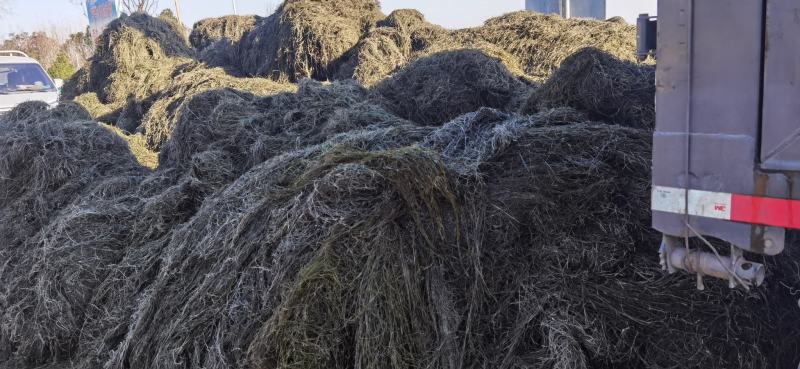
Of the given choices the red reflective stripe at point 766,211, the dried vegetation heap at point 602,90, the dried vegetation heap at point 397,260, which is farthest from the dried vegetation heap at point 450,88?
the red reflective stripe at point 766,211

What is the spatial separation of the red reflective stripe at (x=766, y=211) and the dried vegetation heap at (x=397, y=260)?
3.00 ft

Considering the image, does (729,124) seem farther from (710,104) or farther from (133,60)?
(133,60)

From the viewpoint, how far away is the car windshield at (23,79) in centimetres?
1123

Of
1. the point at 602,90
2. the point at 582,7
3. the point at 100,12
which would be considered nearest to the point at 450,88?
the point at 602,90

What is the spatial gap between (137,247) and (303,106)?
222 cm

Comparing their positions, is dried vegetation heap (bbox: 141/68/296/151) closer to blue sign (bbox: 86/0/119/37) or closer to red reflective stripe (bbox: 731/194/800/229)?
red reflective stripe (bbox: 731/194/800/229)

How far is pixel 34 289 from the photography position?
4.38 metres

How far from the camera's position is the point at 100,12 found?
959 inches

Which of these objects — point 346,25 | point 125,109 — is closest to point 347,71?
point 346,25

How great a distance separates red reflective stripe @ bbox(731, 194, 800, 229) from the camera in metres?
1.84

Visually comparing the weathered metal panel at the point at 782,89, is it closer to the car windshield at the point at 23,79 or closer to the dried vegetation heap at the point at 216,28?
the car windshield at the point at 23,79

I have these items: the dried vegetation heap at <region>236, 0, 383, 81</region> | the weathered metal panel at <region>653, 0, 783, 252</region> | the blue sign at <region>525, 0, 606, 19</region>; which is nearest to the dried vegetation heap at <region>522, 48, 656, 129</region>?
the weathered metal panel at <region>653, 0, 783, 252</region>

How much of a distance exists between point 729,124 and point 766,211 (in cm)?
29

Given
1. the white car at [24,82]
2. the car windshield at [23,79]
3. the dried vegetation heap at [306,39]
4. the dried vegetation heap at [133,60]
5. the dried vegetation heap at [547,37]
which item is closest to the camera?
the dried vegetation heap at [547,37]
